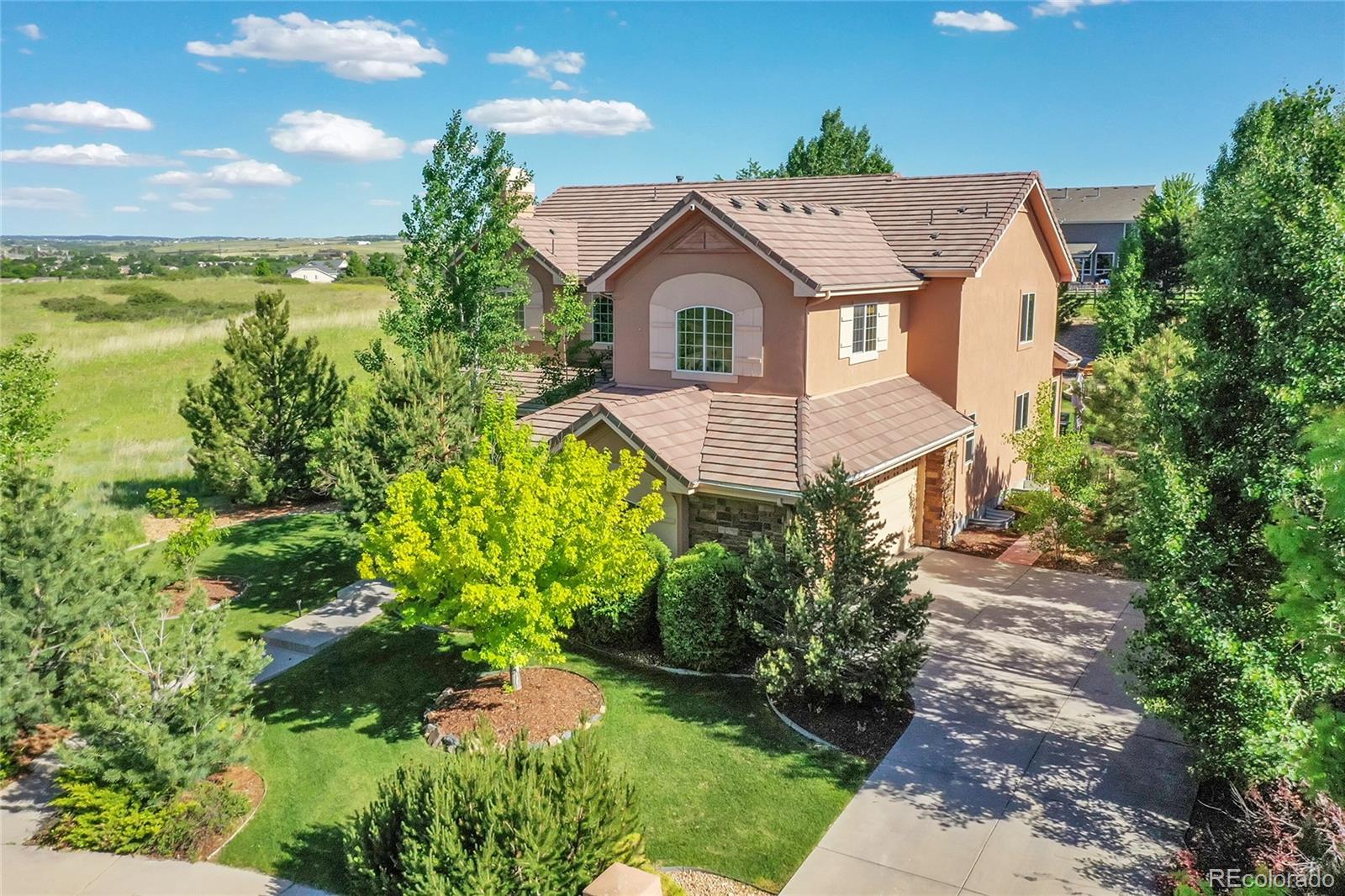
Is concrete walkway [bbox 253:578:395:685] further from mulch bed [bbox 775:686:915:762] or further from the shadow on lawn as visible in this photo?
mulch bed [bbox 775:686:915:762]

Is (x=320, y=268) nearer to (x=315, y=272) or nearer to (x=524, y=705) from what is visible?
(x=315, y=272)

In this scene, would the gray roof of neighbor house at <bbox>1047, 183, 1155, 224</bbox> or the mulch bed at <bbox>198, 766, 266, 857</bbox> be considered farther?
the gray roof of neighbor house at <bbox>1047, 183, 1155, 224</bbox>

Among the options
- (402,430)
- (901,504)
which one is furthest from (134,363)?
(901,504)

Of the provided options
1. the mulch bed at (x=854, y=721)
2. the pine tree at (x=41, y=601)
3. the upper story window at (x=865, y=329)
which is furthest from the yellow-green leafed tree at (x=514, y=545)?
the upper story window at (x=865, y=329)

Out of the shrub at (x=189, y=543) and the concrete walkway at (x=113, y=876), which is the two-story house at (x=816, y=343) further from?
the concrete walkway at (x=113, y=876)

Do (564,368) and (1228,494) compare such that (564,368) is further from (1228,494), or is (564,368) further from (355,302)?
(355,302)

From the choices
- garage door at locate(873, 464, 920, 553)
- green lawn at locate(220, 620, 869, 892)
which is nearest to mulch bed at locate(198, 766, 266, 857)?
green lawn at locate(220, 620, 869, 892)
